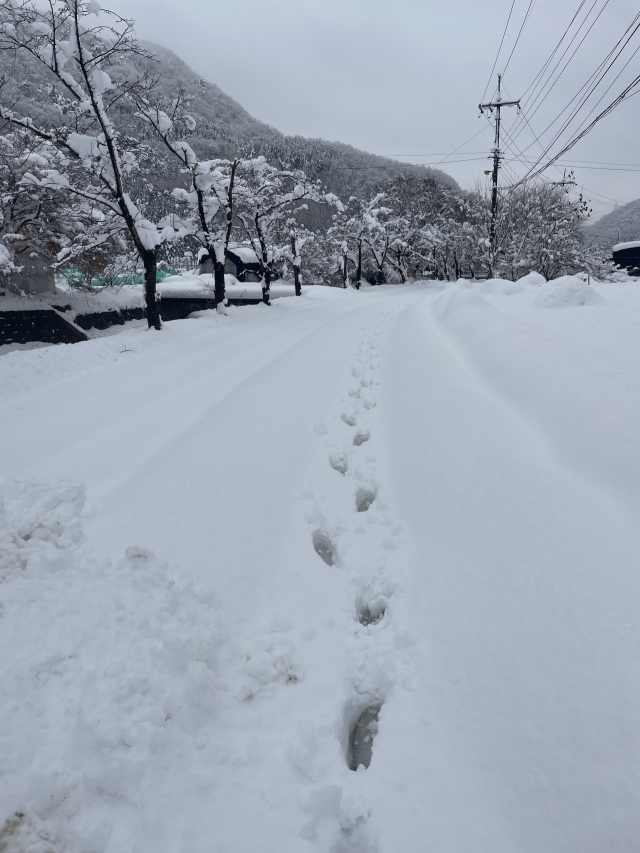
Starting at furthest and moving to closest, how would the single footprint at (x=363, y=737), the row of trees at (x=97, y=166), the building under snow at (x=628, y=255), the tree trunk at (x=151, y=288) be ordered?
the building under snow at (x=628, y=255) → the tree trunk at (x=151, y=288) → the row of trees at (x=97, y=166) → the single footprint at (x=363, y=737)

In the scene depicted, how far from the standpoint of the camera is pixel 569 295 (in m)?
9.00

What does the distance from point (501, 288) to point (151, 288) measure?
11.6 m

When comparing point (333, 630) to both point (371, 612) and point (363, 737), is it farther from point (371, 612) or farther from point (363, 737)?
point (363, 737)

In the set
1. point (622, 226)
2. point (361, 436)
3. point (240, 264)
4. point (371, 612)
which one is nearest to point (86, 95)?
point (361, 436)

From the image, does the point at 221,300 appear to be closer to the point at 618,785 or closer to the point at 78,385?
the point at 78,385

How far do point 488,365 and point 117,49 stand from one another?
11.6 meters

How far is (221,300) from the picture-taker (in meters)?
16.7

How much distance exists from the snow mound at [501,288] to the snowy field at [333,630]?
1034cm

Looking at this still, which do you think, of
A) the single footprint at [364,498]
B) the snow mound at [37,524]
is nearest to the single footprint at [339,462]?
the single footprint at [364,498]

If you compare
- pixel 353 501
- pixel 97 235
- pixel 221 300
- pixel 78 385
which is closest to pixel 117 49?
pixel 97 235

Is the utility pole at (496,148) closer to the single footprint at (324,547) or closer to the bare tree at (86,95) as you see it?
the bare tree at (86,95)

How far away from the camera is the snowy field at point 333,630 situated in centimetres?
177

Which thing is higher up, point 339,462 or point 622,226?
point 622,226

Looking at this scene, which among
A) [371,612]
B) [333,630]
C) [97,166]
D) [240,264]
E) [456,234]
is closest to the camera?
[333,630]
